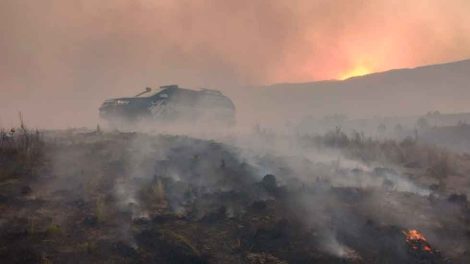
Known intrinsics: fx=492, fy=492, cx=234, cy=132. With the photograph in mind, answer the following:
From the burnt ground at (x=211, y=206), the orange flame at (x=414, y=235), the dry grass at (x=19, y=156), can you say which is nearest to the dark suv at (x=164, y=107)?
the burnt ground at (x=211, y=206)

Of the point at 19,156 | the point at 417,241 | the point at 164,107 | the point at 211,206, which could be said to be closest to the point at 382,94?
the point at 164,107

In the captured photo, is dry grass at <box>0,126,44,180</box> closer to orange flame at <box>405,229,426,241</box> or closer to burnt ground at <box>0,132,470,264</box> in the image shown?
burnt ground at <box>0,132,470,264</box>

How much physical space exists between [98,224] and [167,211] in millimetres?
1511

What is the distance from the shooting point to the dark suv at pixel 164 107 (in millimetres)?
22391

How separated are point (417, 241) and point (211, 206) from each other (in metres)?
4.39

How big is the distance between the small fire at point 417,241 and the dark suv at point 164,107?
14.5 metres

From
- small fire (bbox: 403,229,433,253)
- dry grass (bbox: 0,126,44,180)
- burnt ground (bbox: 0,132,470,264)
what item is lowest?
small fire (bbox: 403,229,433,253)

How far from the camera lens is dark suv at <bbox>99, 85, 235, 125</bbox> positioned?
22391mm

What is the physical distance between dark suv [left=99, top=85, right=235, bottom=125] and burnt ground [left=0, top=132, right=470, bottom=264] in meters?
6.84

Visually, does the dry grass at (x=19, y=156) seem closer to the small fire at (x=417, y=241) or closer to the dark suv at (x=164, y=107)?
the dark suv at (x=164, y=107)

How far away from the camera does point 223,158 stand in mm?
13969

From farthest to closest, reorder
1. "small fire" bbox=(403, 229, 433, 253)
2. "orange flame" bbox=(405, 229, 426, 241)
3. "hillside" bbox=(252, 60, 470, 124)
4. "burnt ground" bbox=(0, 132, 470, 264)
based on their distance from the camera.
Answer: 1. "hillside" bbox=(252, 60, 470, 124)
2. "orange flame" bbox=(405, 229, 426, 241)
3. "small fire" bbox=(403, 229, 433, 253)
4. "burnt ground" bbox=(0, 132, 470, 264)

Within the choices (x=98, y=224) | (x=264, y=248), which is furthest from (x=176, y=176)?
(x=264, y=248)

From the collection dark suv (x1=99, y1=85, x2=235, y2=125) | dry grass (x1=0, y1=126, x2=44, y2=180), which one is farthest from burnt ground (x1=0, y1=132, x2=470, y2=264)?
dark suv (x1=99, y1=85, x2=235, y2=125)
